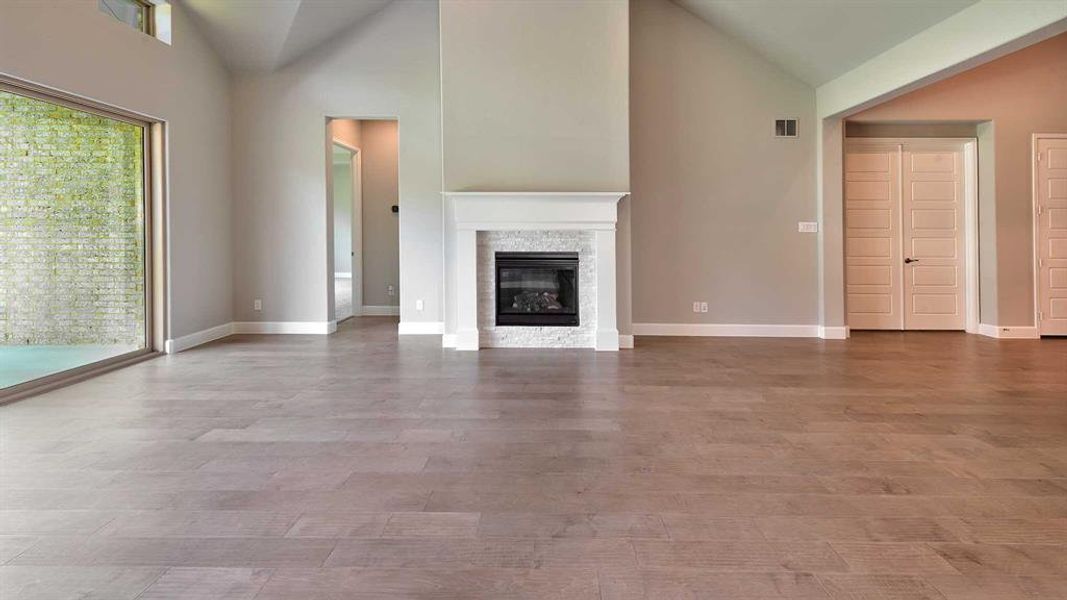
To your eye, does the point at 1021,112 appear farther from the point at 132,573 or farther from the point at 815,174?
the point at 132,573

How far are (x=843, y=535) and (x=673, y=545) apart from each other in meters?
0.59

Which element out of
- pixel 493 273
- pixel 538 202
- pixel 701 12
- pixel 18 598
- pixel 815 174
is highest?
pixel 701 12

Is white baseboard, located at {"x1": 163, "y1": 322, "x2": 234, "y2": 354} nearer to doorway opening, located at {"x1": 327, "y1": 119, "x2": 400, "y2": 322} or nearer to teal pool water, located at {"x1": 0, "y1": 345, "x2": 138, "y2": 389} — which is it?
teal pool water, located at {"x1": 0, "y1": 345, "x2": 138, "y2": 389}

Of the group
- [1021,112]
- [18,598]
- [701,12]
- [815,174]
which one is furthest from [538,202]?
[1021,112]

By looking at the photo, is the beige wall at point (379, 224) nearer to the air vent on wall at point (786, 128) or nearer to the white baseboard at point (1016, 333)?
the air vent on wall at point (786, 128)

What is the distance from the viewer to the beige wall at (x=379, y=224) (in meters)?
8.81

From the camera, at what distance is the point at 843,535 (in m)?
2.01

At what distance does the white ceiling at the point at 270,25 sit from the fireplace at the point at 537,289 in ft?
10.4

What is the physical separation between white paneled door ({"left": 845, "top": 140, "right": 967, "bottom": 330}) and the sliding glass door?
739cm

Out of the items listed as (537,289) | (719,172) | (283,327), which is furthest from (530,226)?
(283,327)

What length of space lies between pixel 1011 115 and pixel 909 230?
151 centimetres

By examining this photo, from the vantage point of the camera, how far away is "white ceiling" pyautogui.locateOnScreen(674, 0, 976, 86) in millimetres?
4602

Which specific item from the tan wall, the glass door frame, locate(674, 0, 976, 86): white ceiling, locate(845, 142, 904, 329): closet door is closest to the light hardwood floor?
the glass door frame

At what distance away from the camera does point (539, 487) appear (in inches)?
95.4
